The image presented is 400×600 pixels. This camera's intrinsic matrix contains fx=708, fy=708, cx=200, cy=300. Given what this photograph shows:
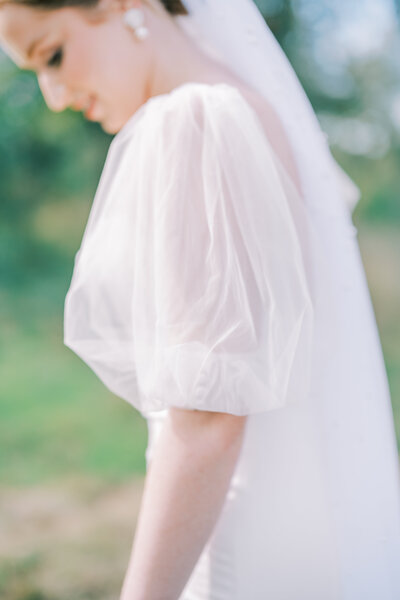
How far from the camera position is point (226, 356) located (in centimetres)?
78

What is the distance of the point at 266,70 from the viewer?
993 mm

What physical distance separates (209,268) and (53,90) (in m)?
0.46

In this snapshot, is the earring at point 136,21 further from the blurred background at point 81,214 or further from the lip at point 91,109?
the blurred background at point 81,214

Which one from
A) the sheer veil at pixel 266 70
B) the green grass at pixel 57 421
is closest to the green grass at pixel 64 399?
the green grass at pixel 57 421

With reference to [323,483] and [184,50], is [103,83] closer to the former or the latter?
[184,50]

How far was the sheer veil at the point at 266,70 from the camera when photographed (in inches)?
37.5

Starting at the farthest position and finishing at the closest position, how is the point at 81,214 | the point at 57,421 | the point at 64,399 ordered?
the point at 81,214
the point at 64,399
the point at 57,421

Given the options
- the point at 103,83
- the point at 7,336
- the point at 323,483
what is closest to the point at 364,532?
the point at 323,483

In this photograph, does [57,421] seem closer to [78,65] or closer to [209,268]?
[78,65]

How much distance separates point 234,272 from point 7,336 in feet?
20.8

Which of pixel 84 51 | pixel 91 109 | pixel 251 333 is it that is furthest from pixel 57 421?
pixel 251 333

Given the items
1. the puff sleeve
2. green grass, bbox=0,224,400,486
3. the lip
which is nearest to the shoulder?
the puff sleeve

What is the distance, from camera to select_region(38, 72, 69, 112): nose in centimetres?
104

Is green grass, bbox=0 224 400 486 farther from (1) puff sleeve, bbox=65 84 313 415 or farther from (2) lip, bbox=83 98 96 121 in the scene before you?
(1) puff sleeve, bbox=65 84 313 415
